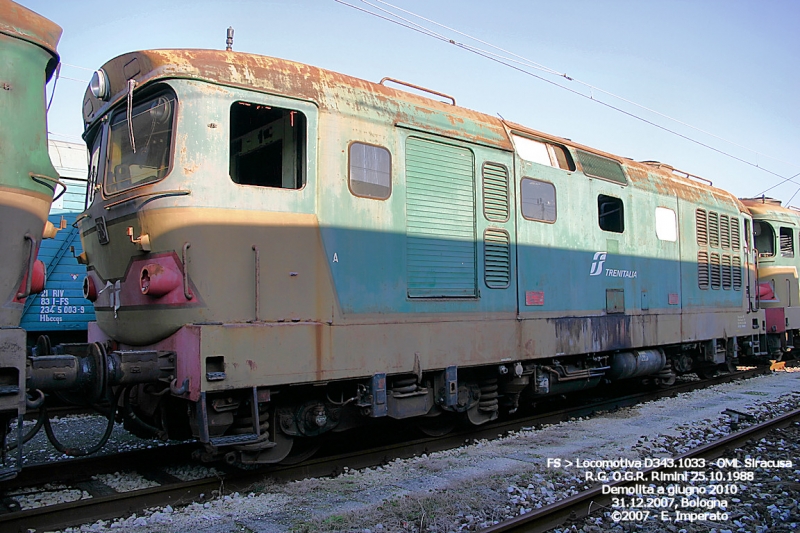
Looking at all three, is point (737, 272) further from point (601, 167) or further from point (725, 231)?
point (601, 167)

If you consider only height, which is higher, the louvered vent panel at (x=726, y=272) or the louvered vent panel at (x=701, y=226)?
the louvered vent panel at (x=701, y=226)

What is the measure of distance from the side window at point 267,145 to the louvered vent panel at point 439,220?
1.23 m

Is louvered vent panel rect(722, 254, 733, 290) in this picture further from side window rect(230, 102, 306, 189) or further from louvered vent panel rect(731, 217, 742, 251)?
side window rect(230, 102, 306, 189)

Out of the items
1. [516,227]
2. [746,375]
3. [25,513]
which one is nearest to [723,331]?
[746,375]

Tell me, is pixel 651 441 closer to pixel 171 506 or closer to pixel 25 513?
pixel 171 506

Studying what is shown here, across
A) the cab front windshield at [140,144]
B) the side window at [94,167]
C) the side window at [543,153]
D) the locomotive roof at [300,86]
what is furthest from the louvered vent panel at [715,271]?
the side window at [94,167]

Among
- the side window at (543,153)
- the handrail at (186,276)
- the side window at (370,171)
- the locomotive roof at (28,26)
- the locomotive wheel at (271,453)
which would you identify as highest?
the side window at (543,153)

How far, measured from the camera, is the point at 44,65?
4160 millimetres

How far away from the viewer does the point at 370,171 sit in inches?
236

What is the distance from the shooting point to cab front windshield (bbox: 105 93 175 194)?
5188 mm

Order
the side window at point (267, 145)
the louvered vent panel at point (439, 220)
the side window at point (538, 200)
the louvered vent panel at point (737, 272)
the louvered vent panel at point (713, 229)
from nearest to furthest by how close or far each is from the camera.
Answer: the side window at point (267, 145), the louvered vent panel at point (439, 220), the side window at point (538, 200), the louvered vent panel at point (713, 229), the louvered vent panel at point (737, 272)

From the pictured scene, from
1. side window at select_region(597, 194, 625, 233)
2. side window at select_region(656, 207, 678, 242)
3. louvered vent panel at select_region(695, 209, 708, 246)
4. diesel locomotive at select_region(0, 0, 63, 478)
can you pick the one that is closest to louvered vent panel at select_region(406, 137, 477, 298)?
side window at select_region(597, 194, 625, 233)

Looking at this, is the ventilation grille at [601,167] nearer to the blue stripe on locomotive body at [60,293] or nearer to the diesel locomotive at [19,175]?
the diesel locomotive at [19,175]

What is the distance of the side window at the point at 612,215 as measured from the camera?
30.3 ft
